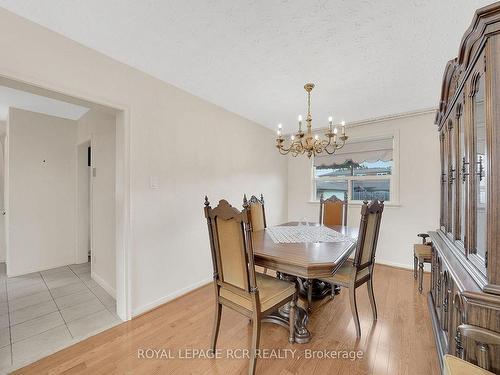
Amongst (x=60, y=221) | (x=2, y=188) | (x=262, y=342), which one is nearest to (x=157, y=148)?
(x=262, y=342)

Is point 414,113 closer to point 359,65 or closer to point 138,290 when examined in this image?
point 359,65

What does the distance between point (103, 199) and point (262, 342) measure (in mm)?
2391

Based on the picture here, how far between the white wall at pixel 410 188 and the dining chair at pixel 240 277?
2.63 metres

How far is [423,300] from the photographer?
8.22 feet

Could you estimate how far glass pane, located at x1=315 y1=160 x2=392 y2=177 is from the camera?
3.76m

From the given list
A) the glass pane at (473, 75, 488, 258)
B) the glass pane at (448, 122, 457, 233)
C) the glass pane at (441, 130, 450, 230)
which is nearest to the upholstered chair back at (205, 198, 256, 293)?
the glass pane at (473, 75, 488, 258)

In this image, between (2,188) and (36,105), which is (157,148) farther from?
(2,188)

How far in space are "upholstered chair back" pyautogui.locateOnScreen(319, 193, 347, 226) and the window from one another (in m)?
0.55

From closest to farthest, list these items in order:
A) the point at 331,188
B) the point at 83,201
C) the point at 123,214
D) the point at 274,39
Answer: the point at 274,39
the point at 123,214
the point at 83,201
the point at 331,188

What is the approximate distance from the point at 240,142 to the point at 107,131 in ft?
5.83

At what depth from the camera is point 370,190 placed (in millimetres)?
3902

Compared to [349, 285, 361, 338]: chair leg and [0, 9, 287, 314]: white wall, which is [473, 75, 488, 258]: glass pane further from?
[0, 9, 287, 314]: white wall

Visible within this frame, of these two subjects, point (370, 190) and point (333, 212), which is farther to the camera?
point (370, 190)

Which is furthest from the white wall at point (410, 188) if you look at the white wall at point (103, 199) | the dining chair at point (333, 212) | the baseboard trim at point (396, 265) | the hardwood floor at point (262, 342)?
the white wall at point (103, 199)
